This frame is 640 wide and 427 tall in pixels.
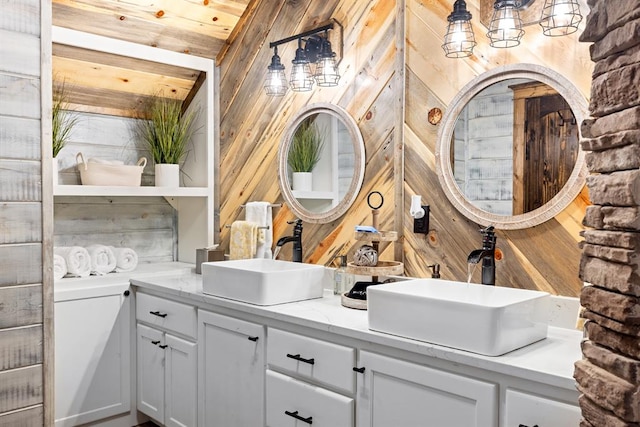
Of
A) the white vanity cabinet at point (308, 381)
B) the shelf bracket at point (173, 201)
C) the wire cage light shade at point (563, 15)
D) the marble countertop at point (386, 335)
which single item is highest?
the wire cage light shade at point (563, 15)

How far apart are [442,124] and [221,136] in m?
1.65

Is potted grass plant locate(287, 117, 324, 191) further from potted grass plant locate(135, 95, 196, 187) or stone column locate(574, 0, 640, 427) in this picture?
stone column locate(574, 0, 640, 427)

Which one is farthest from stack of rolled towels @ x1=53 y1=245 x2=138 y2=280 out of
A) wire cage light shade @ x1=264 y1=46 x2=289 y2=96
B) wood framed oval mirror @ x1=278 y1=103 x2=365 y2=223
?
wire cage light shade @ x1=264 y1=46 x2=289 y2=96

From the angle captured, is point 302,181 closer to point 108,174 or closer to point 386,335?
point 108,174

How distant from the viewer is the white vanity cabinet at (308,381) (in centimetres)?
194

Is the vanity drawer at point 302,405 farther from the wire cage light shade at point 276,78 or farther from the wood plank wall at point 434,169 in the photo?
the wire cage light shade at point 276,78

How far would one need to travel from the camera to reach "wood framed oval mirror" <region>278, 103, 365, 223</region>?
2717 mm

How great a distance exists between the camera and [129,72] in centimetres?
329

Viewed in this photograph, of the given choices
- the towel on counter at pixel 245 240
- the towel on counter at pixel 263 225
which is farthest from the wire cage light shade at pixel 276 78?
the towel on counter at pixel 245 240

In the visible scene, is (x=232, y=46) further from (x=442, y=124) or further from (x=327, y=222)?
(x=442, y=124)

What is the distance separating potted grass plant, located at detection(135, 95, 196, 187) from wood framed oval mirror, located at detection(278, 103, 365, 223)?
2.55 feet

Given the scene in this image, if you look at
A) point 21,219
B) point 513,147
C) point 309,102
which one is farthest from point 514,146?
point 21,219

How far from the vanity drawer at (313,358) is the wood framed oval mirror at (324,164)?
2.67 feet

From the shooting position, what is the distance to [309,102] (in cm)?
295
